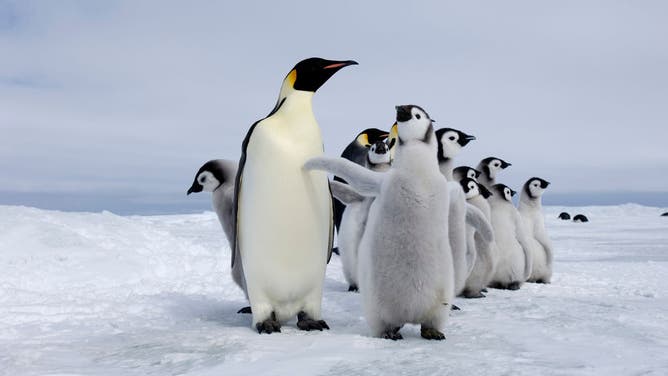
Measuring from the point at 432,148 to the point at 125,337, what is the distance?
74.5 inches

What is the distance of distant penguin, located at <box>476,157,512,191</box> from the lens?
264 inches

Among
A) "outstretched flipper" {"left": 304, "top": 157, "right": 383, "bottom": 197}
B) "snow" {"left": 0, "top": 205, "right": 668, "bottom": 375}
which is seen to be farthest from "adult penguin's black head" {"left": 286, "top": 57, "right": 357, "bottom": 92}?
"snow" {"left": 0, "top": 205, "right": 668, "bottom": 375}

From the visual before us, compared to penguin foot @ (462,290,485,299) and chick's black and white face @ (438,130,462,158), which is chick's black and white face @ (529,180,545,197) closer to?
chick's black and white face @ (438,130,462,158)

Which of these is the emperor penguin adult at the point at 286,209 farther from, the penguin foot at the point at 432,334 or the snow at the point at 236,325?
the penguin foot at the point at 432,334

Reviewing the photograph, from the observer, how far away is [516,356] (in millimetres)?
2572

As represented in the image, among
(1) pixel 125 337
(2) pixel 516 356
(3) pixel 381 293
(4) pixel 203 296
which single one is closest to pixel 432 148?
(3) pixel 381 293

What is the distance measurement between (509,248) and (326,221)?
107 inches

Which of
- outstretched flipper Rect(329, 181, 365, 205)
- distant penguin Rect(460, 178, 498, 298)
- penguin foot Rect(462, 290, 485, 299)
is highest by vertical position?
outstretched flipper Rect(329, 181, 365, 205)

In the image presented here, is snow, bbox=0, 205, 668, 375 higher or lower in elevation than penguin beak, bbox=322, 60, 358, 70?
lower

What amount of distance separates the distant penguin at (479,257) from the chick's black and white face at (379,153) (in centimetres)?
69

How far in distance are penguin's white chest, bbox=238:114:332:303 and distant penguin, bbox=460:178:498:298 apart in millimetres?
1728

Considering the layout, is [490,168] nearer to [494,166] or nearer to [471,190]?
[494,166]

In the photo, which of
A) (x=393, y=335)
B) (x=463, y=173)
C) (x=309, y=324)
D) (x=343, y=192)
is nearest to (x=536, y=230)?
(x=463, y=173)

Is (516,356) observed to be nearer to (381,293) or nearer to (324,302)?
(381,293)
